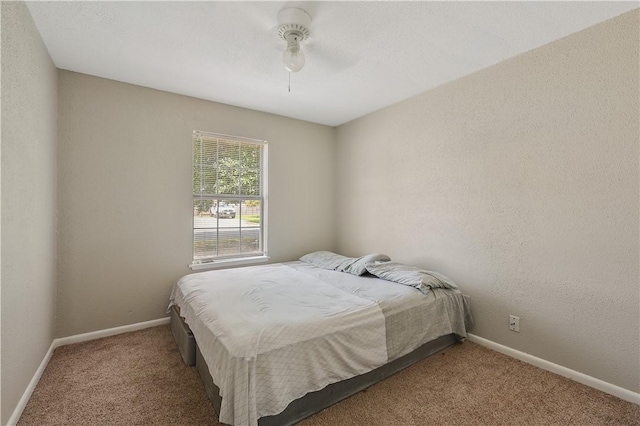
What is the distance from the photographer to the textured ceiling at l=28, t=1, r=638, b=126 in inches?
68.2

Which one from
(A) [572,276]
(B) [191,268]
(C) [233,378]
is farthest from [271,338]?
(A) [572,276]

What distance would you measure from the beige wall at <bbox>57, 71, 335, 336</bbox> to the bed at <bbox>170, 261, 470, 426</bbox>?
49cm

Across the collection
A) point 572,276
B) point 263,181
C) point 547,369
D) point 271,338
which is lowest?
point 547,369

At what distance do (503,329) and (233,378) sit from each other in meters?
2.18

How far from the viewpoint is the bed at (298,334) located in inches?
56.2

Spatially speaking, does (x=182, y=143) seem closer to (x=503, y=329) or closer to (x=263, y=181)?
(x=263, y=181)

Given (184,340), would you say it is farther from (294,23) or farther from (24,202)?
(294,23)

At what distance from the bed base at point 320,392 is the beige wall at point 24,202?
978 mm

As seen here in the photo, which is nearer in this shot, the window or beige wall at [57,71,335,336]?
beige wall at [57,71,335,336]

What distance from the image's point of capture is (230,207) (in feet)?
11.1

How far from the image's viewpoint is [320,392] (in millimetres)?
1657

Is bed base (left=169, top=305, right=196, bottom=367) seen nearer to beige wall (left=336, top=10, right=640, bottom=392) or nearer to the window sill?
the window sill

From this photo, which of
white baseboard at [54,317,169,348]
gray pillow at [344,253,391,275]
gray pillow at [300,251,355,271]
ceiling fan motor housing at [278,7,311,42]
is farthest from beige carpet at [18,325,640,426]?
ceiling fan motor housing at [278,7,311,42]

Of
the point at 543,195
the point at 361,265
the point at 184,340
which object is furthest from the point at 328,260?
the point at 543,195
